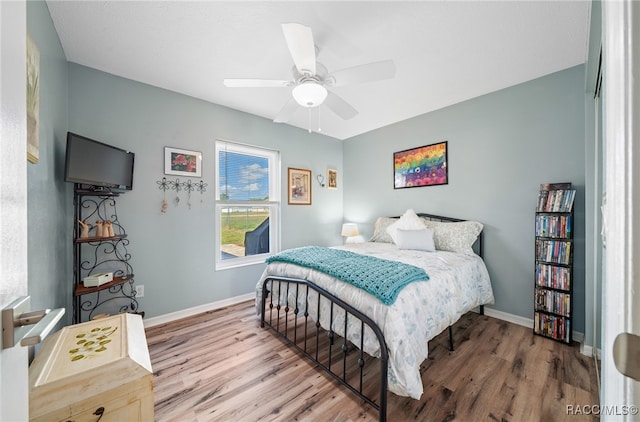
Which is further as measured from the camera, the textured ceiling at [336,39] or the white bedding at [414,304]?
the textured ceiling at [336,39]

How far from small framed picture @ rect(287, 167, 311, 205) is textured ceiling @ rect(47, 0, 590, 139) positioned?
139cm

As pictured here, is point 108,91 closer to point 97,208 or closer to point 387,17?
point 97,208

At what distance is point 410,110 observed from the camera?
10.8 feet

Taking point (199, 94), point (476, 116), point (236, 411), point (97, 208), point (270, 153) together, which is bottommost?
point (236, 411)

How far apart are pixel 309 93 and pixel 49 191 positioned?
201 centimetres

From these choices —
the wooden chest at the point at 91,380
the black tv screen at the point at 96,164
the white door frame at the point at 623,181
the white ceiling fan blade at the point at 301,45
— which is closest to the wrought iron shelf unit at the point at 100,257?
the black tv screen at the point at 96,164

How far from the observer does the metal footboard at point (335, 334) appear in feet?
4.92

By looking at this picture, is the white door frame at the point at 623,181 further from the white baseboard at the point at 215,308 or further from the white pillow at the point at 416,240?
the white baseboard at the point at 215,308

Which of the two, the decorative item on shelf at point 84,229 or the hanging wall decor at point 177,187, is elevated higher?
the hanging wall decor at point 177,187

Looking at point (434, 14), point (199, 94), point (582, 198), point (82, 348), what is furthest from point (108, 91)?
point (582, 198)

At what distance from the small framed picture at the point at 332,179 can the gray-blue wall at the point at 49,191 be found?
132 inches

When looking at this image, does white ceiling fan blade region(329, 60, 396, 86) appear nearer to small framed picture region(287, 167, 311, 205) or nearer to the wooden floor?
small framed picture region(287, 167, 311, 205)

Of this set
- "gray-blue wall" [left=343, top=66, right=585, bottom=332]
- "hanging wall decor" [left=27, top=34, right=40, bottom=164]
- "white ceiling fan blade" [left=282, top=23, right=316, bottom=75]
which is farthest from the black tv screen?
"gray-blue wall" [left=343, top=66, right=585, bottom=332]

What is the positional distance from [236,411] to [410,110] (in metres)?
3.72
